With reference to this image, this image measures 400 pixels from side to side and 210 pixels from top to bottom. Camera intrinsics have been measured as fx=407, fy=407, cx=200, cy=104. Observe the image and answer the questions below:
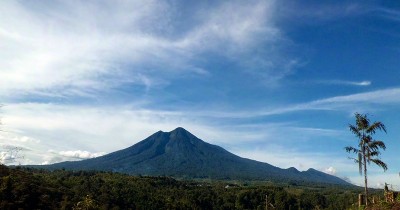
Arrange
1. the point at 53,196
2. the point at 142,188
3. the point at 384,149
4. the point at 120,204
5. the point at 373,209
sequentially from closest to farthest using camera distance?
the point at 373,209, the point at 384,149, the point at 53,196, the point at 120,204, the point at 142,188

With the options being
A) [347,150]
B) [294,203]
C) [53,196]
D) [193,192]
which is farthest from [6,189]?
[294,203]

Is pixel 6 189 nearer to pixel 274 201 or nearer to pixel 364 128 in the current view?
pixel 364 128

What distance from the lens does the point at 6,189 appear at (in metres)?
57.8

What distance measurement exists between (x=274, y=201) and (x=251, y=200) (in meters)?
8.09

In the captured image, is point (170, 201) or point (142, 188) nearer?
point (170, 201)

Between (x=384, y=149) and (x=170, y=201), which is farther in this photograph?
(x=170, y=201)

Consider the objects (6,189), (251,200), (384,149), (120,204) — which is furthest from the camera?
(251,200)

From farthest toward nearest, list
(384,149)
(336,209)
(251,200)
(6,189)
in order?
(251,200), (336,209), (6,189), (384,149)

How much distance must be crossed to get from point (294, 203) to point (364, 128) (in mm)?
119559

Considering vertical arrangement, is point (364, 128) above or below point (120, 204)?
above

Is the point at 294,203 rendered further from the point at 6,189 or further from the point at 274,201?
the point at 6,189

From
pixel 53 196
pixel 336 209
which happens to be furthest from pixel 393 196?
pixel 336 209

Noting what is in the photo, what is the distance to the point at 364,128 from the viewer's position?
25281 mm

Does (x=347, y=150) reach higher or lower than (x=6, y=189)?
higher
